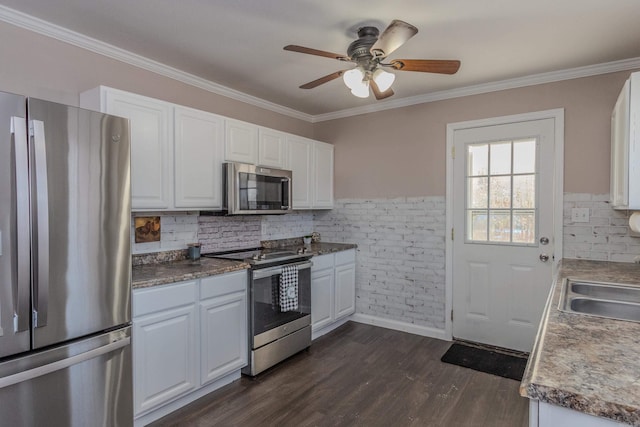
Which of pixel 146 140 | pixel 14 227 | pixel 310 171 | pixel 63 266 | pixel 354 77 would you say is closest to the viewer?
pixel 14 227

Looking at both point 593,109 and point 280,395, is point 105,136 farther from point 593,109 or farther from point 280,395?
point 593,109

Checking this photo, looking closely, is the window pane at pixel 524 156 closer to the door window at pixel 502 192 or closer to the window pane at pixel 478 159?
the door window at pixel 502 192

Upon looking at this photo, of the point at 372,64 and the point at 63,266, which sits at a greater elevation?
the point at 372,64

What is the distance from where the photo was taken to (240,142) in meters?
3.09

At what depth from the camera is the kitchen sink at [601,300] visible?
1.69 m

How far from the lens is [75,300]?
1.69 m

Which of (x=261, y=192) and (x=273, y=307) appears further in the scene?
(x=261, y=192)

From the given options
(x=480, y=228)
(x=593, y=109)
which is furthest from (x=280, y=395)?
(x=593, y=109)

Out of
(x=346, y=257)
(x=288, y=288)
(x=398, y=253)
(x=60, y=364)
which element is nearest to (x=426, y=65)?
(x=288, y=288)

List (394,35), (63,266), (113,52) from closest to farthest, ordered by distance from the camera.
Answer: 1. (63,266)
2. (394,35)
3. (113,52)

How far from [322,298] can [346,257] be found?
574 mm

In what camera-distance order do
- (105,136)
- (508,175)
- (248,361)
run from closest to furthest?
(105,136)
(248,361)
(508,175)

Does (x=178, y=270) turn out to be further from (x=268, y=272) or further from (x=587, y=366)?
(x=587, y=366)

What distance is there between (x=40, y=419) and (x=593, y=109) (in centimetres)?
405
